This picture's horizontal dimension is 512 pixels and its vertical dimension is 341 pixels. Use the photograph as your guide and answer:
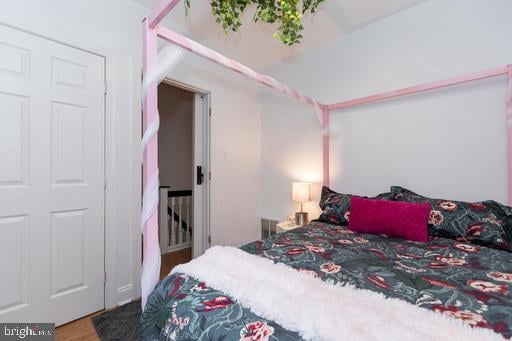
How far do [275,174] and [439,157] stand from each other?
5.85ft

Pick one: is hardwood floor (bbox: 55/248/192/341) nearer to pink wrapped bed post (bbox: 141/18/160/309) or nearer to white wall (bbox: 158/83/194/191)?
pink wrapped bed post (bbox: 141/18/160/309)

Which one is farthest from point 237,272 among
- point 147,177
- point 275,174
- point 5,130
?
point 275,174

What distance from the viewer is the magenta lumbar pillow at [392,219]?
5.59 feet

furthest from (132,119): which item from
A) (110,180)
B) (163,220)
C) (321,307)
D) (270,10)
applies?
(321,307)

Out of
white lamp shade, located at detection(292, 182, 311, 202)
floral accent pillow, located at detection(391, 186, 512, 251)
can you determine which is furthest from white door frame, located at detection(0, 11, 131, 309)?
floral accent pillow, located at detection(391, 186, 512, 251)

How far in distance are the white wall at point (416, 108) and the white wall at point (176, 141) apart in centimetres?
218

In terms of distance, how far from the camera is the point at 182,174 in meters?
4.56

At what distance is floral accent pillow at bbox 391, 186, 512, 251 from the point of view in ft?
5.15

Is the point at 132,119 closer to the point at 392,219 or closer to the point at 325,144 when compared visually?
the point at 325,144

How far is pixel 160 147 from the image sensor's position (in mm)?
4645

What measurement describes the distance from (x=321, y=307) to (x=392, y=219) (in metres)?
1.24

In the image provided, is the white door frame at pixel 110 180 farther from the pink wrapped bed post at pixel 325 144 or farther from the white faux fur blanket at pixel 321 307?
the pink wrapped bed post at pixel 325 144

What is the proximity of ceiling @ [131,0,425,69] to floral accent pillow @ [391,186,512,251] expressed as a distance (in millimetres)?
1814

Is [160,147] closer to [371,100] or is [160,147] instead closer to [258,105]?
[258,105]
